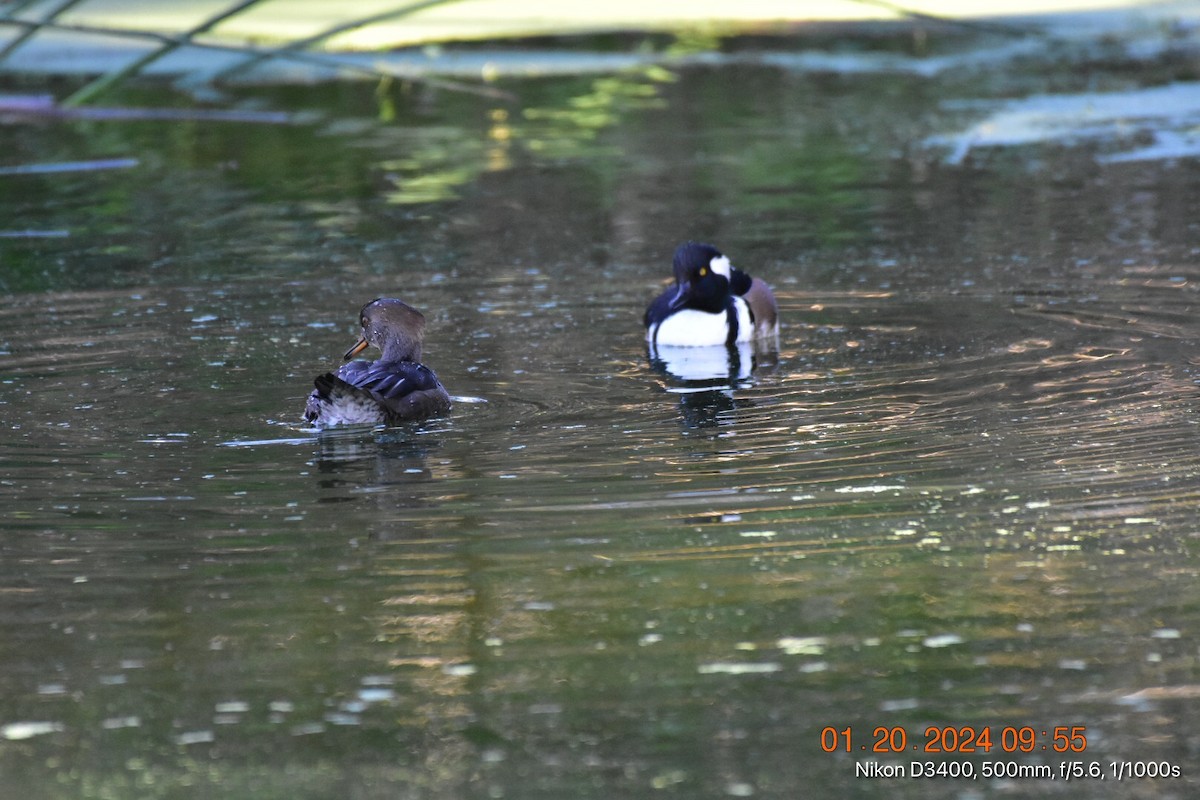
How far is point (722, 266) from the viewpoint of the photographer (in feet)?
37.7

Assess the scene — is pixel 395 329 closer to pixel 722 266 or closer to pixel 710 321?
pixel 710 321

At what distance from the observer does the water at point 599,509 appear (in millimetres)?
5164

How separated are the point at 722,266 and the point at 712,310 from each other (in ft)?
1.29

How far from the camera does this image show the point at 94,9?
24.8 metres

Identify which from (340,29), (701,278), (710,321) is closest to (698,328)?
(710,321)

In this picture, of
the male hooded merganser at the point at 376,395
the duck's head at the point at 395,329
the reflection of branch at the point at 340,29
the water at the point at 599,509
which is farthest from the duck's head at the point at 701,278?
the male hooded merganser at the point at 376,395

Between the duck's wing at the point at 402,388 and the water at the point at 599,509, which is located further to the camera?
the duck's wing at the point at 402,388

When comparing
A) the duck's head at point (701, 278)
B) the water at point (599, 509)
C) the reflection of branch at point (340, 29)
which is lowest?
the water at point (599, 509)

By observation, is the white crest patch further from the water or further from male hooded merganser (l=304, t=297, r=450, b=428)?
male hooded merganser (l=304, t=297, r=450, b=428)

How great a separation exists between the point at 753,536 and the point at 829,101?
553 inches

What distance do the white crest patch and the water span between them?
0.49 m

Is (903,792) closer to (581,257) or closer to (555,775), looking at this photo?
(555,775)

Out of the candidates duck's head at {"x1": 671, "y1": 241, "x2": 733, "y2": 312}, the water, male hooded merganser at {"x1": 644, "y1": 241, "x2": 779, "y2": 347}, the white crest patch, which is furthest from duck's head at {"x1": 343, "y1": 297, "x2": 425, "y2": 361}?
the white crest patch

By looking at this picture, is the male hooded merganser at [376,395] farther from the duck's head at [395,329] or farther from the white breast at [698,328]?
the white breast at [698,328]
